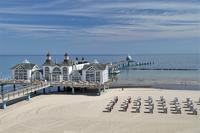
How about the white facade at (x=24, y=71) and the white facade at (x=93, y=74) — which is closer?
the white facade at (x=93, y=74)

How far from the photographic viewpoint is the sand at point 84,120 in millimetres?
23625

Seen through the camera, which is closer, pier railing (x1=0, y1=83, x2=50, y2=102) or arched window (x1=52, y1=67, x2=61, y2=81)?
pier railing (x1=0, y1=83, x2=50, y2=102)

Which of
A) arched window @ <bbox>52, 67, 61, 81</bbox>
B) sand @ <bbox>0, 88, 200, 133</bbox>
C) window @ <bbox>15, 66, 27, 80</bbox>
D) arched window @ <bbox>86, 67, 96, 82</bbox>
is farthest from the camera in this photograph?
window @ <bbox>15, 66, 27, 80</bbox>

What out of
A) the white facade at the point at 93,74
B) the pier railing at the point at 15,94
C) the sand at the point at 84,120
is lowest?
the sand at the point at 84,120

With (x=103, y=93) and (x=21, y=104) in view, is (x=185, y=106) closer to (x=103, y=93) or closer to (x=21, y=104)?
(x=103, y=93)

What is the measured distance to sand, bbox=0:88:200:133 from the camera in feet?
77.5

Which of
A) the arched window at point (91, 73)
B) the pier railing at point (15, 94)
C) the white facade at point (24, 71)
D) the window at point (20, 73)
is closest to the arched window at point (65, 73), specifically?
the arched window at point (91, 73)

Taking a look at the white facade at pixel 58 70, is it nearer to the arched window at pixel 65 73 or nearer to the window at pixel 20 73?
the arched window at pixel 65 73

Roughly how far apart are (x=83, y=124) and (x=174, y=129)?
658 centimetres

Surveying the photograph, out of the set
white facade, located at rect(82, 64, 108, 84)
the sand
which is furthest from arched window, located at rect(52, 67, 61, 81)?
the sand

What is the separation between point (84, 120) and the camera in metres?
26.4

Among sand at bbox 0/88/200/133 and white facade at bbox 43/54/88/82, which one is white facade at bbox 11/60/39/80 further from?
sand at bbox 0/88/200/133

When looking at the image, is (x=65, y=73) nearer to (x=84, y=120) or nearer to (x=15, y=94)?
(x=15, y=94)

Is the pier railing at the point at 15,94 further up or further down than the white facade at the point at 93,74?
further down
